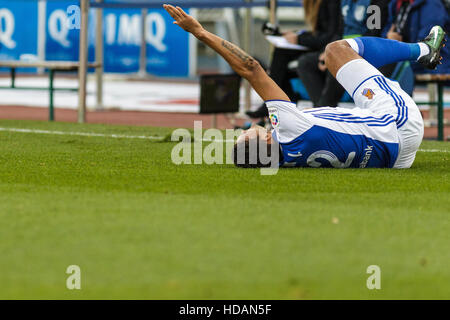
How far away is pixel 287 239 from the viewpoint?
444cm

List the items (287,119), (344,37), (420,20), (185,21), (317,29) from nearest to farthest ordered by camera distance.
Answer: (287,119) → (185,21) → (344,37) → (420,20) → (317,29)

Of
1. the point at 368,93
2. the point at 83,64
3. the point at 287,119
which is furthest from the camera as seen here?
the point at 83,64

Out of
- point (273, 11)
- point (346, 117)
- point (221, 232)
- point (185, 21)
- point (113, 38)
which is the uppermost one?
point (185, 21)

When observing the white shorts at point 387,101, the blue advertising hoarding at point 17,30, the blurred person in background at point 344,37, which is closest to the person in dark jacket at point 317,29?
the blurred person in background at point 344,37

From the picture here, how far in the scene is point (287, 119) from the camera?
21.0 feet

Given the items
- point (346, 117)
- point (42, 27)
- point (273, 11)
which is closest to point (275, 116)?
point (346, 117)

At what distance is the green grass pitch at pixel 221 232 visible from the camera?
12.3 feet

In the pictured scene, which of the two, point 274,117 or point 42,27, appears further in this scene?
point 42,27

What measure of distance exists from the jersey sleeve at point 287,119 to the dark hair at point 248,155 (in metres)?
0.22

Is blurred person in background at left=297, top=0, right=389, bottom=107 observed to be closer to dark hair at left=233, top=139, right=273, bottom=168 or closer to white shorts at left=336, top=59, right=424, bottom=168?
white shorts at left=336, top=59, right=424, bottom=168

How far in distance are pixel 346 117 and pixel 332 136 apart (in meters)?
0.20

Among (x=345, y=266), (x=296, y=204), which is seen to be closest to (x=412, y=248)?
(x=345, y=266)

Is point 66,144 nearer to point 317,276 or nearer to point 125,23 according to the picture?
point 317,276

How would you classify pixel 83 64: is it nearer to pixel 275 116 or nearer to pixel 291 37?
pixel 291 37
